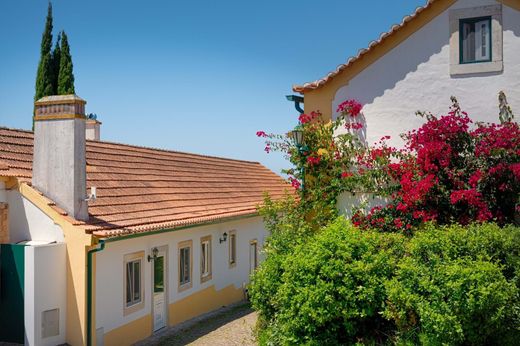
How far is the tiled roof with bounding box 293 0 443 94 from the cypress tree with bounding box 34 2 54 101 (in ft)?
71.0

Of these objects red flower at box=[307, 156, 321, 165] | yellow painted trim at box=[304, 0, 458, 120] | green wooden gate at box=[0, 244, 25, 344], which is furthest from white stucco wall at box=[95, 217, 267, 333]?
yellow painted trim at box=[304, 0, 458, 120]

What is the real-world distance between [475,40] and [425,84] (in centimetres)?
146

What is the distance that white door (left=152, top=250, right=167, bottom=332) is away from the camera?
1471 centimetres

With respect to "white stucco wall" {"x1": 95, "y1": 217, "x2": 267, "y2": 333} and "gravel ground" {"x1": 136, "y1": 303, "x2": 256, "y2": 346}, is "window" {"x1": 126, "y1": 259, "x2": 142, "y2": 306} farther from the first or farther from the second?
"gravel ground" {"x1": 136, "y1": 303, "x2": 256, "y2": 346}

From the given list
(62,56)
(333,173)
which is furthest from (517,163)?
(62,56)

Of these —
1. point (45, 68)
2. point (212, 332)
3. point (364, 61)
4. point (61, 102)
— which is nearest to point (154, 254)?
point (212, 332)

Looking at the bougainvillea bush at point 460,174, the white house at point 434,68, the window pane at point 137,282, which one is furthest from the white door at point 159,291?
the bougainvillea bush at point 460,174

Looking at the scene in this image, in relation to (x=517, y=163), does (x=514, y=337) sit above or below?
below

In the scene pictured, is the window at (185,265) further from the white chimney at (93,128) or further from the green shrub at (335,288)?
the white chimney at (93,128)

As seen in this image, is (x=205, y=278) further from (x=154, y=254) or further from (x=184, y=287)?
(x=154, y=254)

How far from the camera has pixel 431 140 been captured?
11.9 metres

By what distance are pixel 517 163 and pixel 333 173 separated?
4069mm

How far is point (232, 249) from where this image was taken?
2039 centimetres

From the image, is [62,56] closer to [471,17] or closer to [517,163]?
A: [471,17]
